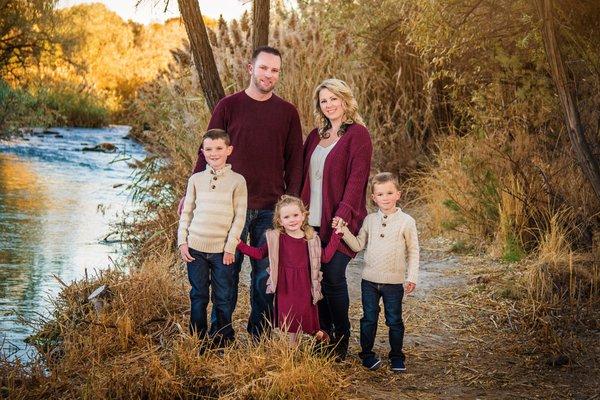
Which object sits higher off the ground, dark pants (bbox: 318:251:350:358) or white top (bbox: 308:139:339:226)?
white top (bbox: 308:139:339:226)

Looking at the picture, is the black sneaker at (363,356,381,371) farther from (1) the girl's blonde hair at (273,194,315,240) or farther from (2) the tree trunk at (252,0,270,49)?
(2) the tree trunk at (252,0,270,49)

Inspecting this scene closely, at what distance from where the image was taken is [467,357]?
528 centimetres

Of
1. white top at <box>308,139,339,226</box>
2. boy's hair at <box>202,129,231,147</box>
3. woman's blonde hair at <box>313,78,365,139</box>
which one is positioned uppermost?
woman's blonde hair at <box>313,78,365,139</box>

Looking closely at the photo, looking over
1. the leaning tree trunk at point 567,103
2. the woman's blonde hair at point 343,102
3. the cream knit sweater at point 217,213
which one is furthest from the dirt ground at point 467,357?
the woman's blonde hair at point 343,102

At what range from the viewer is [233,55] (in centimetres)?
981

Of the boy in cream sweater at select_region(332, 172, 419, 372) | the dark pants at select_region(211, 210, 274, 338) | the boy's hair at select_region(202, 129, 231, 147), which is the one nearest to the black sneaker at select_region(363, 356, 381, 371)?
the boy in cream sweater at select_region(332, 172, 419, 372)

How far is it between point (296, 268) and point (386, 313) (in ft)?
1.90

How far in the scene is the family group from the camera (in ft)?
15.4

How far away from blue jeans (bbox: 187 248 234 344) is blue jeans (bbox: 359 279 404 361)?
759mm

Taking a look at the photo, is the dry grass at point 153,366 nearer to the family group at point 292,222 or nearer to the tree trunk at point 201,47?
the family group at point 292,222

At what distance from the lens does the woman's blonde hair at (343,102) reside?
15.6ft

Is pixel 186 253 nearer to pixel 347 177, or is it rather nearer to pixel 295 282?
pixel 295 282

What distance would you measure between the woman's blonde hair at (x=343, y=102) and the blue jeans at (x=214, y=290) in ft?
3.09

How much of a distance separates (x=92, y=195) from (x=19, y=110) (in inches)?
288
